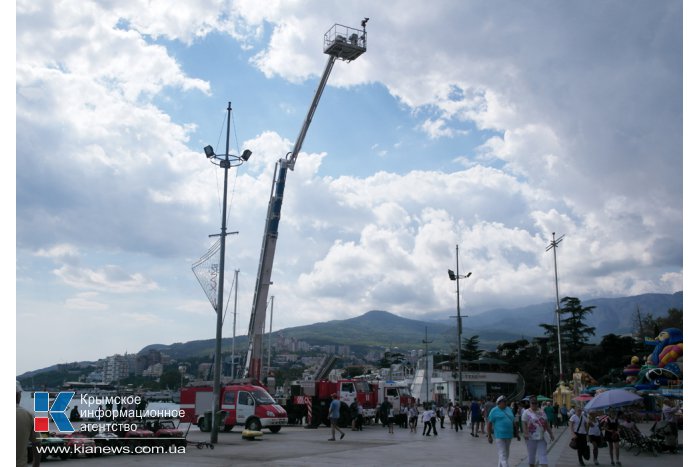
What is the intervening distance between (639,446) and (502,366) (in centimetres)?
6795

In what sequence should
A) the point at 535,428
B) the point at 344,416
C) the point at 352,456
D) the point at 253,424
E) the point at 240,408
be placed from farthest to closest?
the point at 344,416
the point at 240,408
the point at 253,424
the point at 352,456
the point at 535,428

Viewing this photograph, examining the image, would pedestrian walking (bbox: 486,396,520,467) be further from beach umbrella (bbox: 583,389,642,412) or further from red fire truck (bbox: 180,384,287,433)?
red fire truck (bbox: 180,384,287,433)

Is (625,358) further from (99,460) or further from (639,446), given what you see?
(99,460)

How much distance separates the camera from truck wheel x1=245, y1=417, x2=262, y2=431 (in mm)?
26734

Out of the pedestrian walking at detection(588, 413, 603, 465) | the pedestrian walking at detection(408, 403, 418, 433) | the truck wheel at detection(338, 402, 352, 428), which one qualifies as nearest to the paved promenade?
the pedestrian walking at detection(588, 413, 603, 465)

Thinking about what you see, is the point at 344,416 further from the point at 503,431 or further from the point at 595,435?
the point at 503,431

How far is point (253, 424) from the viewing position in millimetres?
26781

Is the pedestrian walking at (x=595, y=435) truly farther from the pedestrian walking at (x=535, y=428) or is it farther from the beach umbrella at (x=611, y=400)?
the pedestrian walking at (x=535, y=428)

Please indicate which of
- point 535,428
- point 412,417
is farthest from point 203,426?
point 535,428

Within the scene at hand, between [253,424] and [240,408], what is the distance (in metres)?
1.23

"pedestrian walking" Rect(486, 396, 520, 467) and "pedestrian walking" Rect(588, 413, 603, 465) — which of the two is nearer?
"pedestrian walking" Rect(486, 396, 520, 467)

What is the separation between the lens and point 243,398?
91.2 feet

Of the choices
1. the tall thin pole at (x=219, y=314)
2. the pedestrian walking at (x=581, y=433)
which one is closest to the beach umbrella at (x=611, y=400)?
the pedestrian walking at (x=581, y=433)

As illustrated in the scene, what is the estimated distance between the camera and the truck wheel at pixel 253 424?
26734 mm
